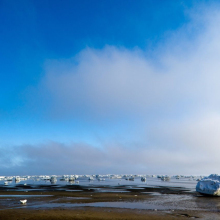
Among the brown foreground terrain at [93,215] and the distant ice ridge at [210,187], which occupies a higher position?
the brown foreground terrain at [93,215]

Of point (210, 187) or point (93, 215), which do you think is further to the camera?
point (210, 187)

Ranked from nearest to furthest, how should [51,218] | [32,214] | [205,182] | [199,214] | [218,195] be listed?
[51,218] → [32,214] → [199,214] → [218,195] → [205,182]

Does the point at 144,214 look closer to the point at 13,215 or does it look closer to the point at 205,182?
the point at 13,215

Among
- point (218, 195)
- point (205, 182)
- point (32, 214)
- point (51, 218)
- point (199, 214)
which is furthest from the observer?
point (205, 182)

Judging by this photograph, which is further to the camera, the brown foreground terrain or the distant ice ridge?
Result: the distant ice ridge

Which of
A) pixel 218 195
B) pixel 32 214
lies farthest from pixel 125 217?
pixel 218 195

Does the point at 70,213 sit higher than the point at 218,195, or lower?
higher

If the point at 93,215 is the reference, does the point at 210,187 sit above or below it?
below

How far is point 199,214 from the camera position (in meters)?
20.2

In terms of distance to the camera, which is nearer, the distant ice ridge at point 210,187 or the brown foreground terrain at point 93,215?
the brown foreground terrain at point 93,215

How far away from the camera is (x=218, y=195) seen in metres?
34.2

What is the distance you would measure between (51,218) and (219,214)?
15.4 metres

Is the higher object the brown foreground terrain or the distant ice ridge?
the brown foreground terrain

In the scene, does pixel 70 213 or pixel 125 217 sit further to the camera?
pixel 70 213
